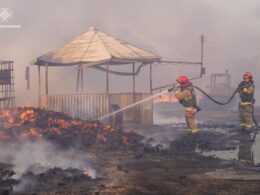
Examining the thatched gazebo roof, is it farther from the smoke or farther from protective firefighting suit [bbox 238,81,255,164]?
A: the smoke

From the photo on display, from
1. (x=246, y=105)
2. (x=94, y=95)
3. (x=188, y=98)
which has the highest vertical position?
(x=94, y=95)

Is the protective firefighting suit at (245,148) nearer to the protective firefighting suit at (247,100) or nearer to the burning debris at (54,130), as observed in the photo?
the protective firefighting suit at (247,100)

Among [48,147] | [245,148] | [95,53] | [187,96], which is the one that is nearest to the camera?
[48,147]

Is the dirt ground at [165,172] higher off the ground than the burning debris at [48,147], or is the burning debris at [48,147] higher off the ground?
the burning debris at [48,147]

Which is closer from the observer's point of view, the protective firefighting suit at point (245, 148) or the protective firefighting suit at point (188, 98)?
the protective firefighting suit at point (245, 148)

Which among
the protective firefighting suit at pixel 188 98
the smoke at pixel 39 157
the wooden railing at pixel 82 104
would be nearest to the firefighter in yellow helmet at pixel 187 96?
the protective firefighting suit at pixel 188 98

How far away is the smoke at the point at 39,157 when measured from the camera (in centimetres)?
986

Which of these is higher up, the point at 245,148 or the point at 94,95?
the point at 94,95

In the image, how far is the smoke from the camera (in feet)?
32.3

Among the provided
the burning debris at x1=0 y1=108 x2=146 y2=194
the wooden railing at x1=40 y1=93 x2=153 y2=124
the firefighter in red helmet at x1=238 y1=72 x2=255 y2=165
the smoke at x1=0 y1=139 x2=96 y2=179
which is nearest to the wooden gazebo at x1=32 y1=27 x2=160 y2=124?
the wooden railing at x1=40 y1=93 x2=153 y2=124

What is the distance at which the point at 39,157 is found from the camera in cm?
1130

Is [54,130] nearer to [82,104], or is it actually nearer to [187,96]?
[187,96]

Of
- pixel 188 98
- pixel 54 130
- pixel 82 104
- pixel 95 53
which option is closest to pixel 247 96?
pixel 188 98

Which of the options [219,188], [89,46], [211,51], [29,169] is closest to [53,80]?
[89,46]
